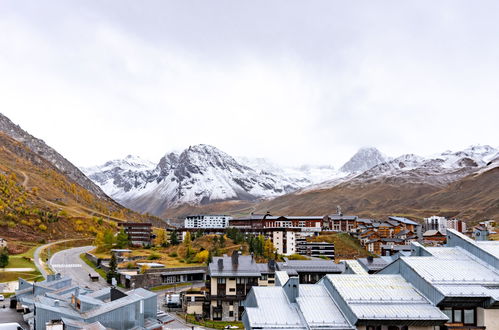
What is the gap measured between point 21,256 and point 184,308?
180ft

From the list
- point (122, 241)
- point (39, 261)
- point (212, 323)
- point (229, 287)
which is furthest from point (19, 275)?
point (122, 241)

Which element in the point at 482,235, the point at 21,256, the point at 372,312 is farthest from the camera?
the point at 21,256

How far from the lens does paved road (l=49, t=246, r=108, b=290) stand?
8575 centimetres

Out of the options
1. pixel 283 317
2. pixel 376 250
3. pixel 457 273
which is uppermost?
pixel 457 273

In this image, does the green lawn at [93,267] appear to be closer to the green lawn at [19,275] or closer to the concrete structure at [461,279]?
the green lawn at [19,275]

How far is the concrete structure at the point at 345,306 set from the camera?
94.6ft

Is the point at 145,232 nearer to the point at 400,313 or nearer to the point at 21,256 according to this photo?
the point at 21,256

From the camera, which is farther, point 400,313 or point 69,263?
point 69,263

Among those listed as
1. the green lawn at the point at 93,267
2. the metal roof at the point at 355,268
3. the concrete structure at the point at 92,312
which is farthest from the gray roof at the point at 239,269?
the green lawn at the point at 93,267

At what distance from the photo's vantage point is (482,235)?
4138cm

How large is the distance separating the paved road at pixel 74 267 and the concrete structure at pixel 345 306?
58.9 metres

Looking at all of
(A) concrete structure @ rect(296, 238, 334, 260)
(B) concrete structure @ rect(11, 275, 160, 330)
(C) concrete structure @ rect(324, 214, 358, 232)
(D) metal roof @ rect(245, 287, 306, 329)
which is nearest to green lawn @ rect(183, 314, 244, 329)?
(B) concrete structure @ rect(11, 275, 160, 330)

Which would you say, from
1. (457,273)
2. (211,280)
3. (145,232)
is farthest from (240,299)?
(145,232)

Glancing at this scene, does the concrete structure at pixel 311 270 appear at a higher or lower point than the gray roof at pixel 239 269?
lower
